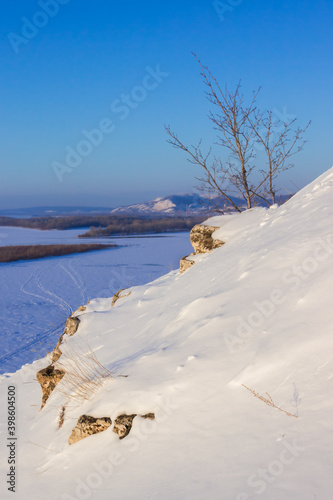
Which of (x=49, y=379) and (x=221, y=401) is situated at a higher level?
(x=221, y=401)

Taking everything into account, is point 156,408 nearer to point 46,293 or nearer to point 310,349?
point 310,349

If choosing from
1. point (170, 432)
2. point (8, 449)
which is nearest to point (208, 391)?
point (170, 432)

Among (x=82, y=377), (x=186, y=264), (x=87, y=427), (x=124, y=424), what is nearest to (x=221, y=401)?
(x=124, y=424)

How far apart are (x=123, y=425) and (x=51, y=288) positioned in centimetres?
2522

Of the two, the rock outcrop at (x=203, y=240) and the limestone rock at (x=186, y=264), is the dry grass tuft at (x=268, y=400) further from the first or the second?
the rock outcrop at (x=203, y=240)

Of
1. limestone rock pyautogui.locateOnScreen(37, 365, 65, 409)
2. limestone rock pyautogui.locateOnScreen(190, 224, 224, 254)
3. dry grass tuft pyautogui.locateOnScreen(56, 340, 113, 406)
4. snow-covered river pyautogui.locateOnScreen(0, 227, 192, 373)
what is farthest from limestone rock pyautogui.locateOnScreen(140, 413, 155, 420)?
limestone rock pyautogui.locateOnScreen(190, 224, 224, 254)

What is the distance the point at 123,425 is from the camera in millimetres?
2736

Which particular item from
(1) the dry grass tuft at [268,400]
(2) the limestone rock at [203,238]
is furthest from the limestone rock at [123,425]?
(2) the limestone rock at [203,238]

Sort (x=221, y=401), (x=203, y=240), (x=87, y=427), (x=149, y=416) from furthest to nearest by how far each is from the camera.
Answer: (x=203, y=240)
(x=87, y=427)
(x=149, y=416)
(x=221, y=401)

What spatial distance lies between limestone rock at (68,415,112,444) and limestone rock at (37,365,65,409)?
1.45 m

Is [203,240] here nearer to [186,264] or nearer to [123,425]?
[186,264]

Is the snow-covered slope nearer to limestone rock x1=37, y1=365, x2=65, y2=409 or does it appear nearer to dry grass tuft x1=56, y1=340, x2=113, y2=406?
dry grass tuft x1=56, y1=340, x2=113, y2=406

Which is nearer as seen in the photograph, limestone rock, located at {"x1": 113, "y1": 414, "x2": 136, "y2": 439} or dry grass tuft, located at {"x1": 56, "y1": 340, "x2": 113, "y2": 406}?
limestone rock, located at {"x1": 113, "y1": 414, "x2": 136, "y2": 439}

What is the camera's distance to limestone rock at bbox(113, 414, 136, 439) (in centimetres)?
271
